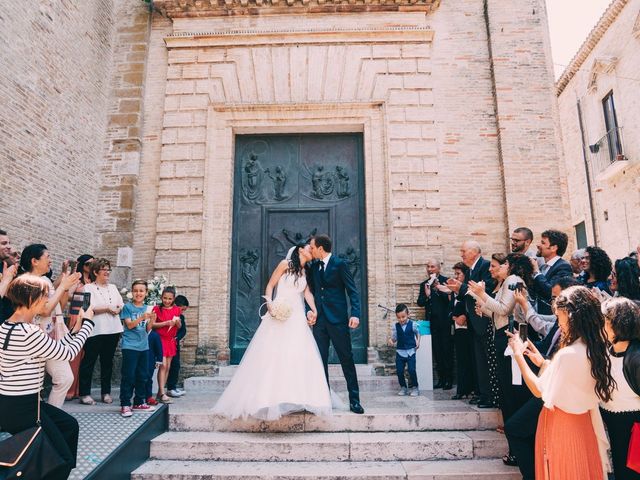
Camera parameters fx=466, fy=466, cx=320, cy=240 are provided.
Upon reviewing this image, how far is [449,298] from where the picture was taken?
6.86 m

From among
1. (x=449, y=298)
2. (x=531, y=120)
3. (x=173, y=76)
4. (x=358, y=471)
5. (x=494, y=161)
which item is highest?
Answer: (x=173, y=76)

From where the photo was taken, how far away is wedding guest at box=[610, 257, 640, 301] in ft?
15.1

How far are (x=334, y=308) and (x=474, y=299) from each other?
1637 mm

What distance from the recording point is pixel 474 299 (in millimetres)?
5406

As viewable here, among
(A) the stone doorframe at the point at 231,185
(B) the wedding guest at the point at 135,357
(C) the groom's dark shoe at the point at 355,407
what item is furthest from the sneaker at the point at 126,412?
(A) the stone doorframe at the point at 231,185

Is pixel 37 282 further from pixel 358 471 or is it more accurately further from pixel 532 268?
pixel 532 268

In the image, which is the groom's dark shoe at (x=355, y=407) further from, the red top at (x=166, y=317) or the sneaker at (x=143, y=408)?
the red top at (x=166, y=317)

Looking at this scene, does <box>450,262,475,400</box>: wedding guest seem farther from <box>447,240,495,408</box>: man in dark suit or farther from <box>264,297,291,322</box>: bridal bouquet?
<box>264,297,291,322</box>: bridal bouquet

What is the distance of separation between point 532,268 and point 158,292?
5356 millimetres

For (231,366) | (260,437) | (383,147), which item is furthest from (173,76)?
(260,437)

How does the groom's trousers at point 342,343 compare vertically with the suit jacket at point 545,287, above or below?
below

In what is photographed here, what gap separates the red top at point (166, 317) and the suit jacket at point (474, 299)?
3751 millimetres

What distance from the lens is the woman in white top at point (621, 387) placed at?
302 cm

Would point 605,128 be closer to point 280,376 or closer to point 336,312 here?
point 336,312
